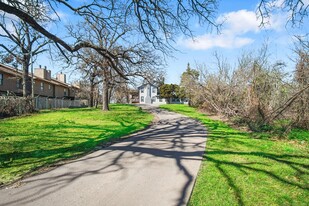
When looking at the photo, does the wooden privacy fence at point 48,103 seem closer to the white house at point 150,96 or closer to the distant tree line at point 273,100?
the distant tree line at point 273,100

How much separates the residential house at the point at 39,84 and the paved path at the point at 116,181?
20132 millimetres

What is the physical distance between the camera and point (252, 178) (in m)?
5.38

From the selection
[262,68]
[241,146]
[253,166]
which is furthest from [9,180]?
[262,68]

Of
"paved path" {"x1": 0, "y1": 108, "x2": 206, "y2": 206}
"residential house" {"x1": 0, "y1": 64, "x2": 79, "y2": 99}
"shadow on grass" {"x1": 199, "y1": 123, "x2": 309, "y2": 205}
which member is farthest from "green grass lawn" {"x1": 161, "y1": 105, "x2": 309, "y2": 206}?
"residential house" {"x1": 0, "y1": 64, "x2": 79, "y2": 99}

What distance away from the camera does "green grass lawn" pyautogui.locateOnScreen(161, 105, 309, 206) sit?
14.1 ft

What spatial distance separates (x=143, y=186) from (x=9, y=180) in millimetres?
2898

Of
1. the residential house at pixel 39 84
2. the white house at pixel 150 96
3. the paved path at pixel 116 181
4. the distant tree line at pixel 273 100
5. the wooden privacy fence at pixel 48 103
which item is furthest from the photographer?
the white house at pixel 150 96

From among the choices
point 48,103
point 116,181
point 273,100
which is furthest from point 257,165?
point 48,103

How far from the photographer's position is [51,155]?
7.25 m

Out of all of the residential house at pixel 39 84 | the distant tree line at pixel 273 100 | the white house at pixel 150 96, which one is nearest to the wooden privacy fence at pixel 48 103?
the residential house at pixel 39 84

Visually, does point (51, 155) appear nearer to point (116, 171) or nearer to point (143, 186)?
point (116, 171)

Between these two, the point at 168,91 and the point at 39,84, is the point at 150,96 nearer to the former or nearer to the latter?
the point at 168,91

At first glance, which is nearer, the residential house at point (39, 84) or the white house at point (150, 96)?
the residential house at point (39, 84)

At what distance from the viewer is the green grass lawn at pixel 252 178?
169 inches
